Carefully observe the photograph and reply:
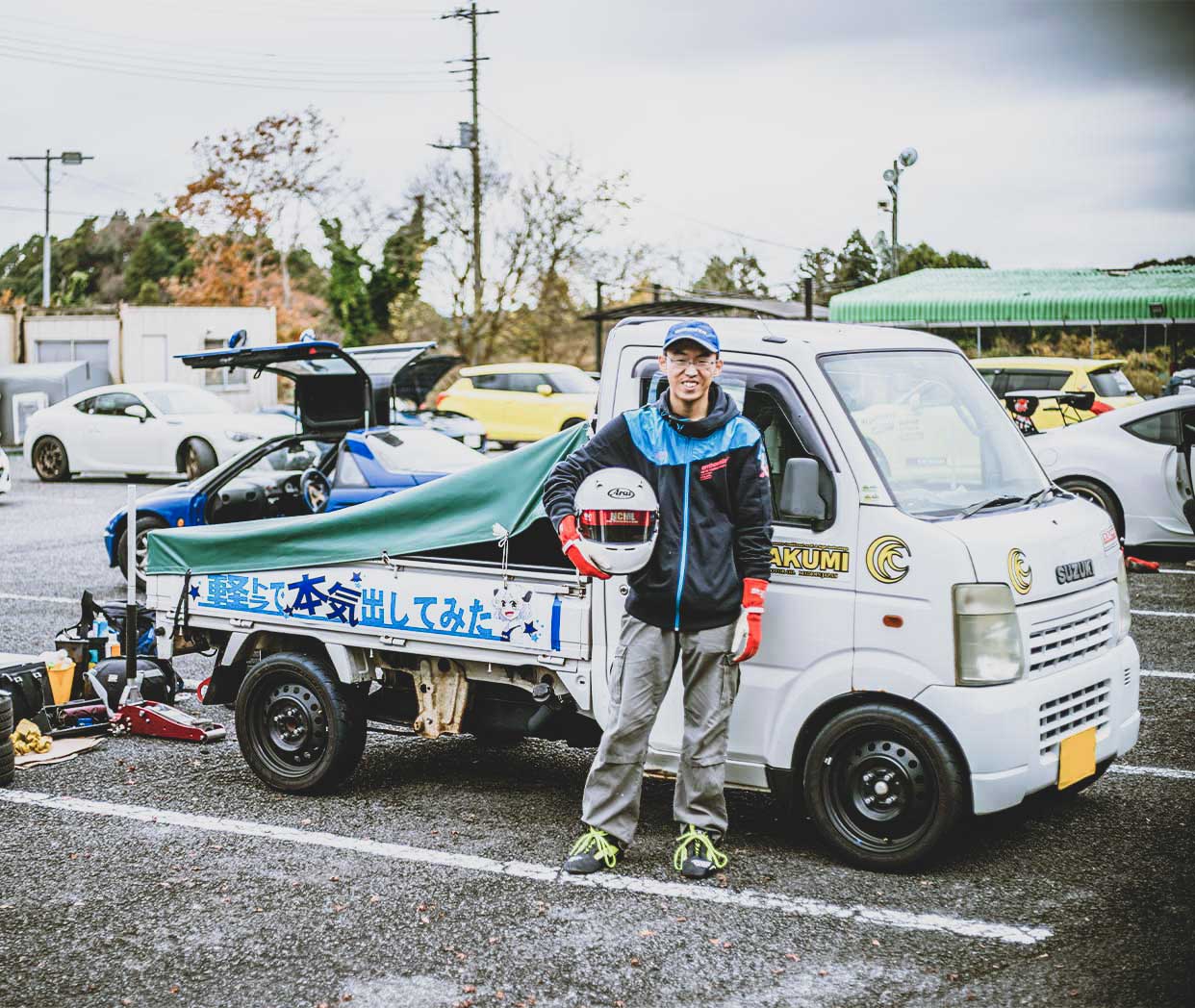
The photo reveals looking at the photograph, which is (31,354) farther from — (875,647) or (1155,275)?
(875,647)

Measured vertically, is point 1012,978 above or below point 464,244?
below

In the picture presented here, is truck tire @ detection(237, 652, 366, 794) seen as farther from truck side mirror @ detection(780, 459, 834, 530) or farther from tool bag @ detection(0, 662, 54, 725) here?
truck side mirror @ detection(780, 459, 834, 530)

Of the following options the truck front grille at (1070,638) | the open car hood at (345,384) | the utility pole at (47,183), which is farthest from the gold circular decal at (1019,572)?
the utility pole at (47,183)

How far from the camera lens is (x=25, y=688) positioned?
6.90 metres

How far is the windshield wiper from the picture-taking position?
16.4ft

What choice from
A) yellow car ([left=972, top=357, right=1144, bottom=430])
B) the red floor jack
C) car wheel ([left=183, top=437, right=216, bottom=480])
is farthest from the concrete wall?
the red floor jack

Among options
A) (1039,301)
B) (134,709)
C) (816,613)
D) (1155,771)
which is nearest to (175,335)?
(1039,301)

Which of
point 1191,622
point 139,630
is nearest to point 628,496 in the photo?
point 139,630

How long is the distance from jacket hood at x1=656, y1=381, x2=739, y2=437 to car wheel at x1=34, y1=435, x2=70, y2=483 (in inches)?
745

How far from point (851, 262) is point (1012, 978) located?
178 feet

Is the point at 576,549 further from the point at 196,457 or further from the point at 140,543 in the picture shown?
the point at 196,457

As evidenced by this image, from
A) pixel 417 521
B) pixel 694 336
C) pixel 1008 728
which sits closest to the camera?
pixel 1008 728

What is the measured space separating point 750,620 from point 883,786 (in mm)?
814

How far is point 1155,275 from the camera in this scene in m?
31.1
